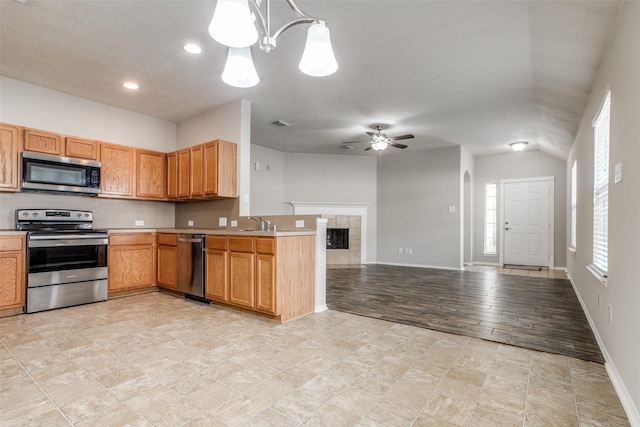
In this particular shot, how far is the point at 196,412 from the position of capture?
5.73 ft

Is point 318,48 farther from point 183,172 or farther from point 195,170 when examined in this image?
point 183,172

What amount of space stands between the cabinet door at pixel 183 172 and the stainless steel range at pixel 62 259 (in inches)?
43.5

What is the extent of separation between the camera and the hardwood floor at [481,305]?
2.89 m

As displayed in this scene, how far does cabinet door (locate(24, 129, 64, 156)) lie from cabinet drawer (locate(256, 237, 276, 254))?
2781 mm

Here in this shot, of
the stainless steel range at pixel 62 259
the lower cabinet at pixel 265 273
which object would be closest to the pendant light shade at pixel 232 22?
the lower cabinet at pixel 265 273

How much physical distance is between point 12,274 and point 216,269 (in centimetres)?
206

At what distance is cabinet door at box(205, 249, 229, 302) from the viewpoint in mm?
3748

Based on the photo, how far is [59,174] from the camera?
396 centimetres

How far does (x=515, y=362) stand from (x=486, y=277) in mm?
3911

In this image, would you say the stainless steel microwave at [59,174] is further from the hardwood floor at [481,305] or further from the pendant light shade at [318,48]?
the pendant light shade at [318,48]

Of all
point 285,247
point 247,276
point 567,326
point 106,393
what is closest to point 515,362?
point 567,326

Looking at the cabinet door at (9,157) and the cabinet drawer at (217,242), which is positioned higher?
the cabinet door at (9,157)

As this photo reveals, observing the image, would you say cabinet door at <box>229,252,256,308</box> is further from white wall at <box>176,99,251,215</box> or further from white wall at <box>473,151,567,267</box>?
white wall at <box>473,151,567,267</box>

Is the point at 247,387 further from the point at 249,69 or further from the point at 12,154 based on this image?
the point at 12,154
